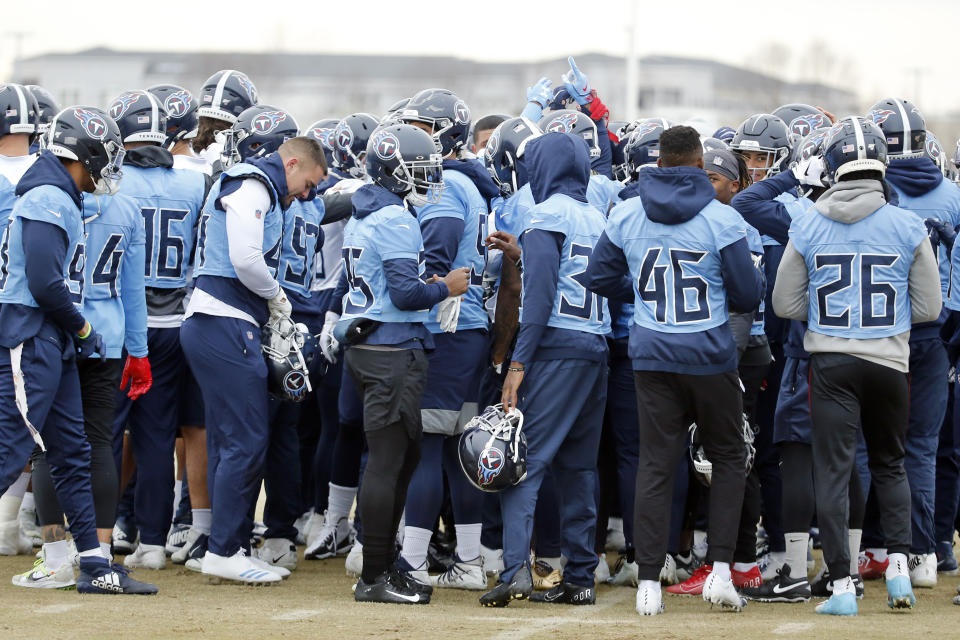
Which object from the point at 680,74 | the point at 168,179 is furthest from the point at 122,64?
the point at 168,179

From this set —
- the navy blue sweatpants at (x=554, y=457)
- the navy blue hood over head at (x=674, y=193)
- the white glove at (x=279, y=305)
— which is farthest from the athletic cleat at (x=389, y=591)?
the navy blue hood over head at (x=674, y=193)

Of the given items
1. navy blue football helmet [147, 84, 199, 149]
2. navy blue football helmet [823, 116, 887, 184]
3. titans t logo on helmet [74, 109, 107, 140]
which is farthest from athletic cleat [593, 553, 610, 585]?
navy blue football helmet [147, 84, 199, 149]

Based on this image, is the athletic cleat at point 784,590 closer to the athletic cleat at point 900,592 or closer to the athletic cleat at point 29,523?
the athletic cleat at point 900,592

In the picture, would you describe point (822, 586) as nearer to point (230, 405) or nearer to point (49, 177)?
point (230, 405)

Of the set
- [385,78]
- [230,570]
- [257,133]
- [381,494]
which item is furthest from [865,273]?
[385,78]

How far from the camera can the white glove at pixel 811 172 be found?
22.3ft

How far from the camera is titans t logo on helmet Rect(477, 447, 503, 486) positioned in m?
6.18

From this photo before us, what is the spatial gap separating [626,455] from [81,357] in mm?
2852

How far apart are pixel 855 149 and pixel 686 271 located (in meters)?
1.02

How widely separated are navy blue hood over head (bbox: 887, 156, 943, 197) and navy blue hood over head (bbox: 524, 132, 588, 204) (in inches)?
72.0

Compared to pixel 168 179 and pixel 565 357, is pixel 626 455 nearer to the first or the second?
pixel 565 357

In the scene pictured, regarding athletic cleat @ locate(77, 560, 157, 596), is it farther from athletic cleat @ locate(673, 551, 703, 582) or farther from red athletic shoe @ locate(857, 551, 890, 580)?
red athletic shoe @ locate(857, 551, 890, 580)

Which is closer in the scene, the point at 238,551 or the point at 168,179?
the point at 238,551

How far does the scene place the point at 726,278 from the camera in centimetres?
604
